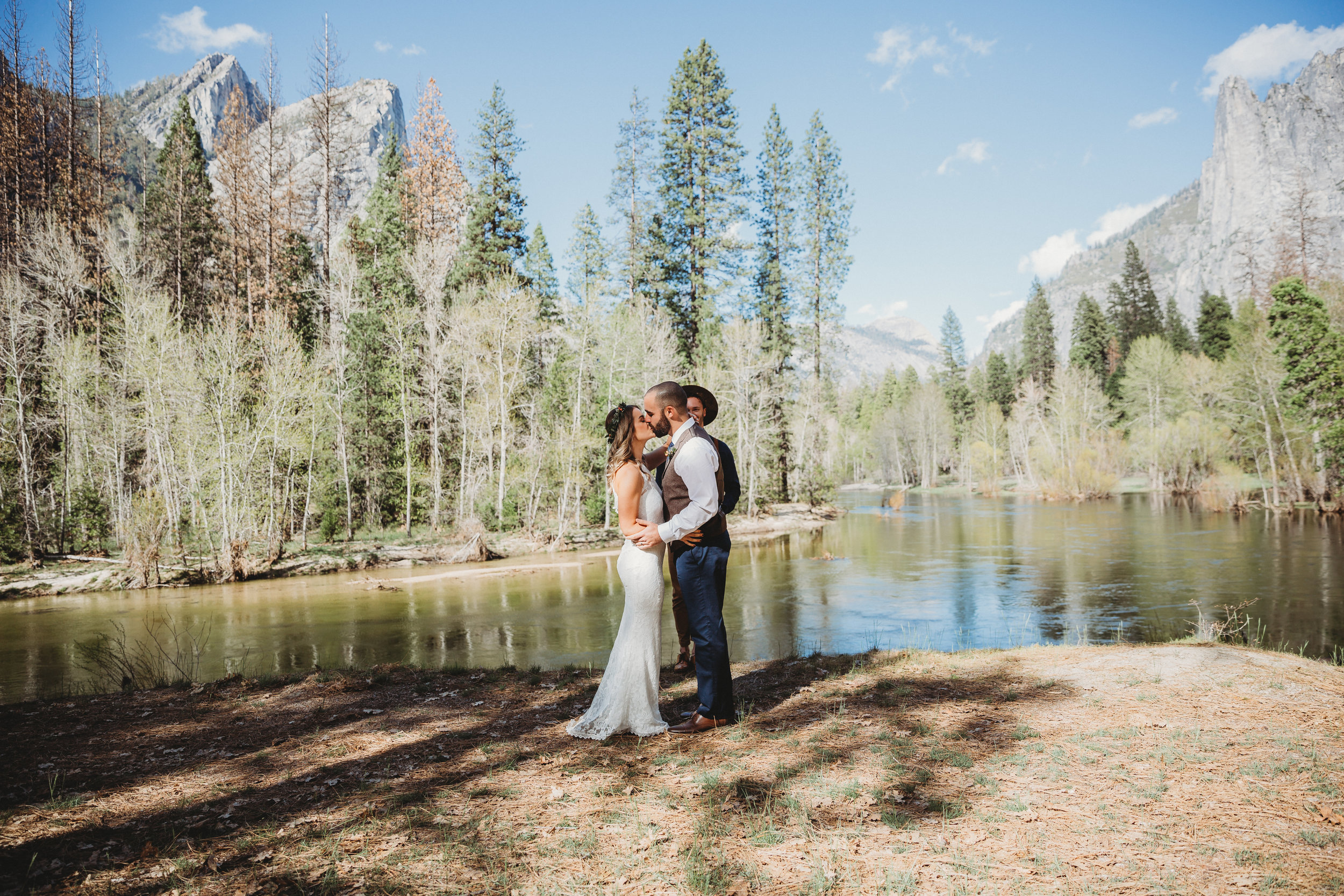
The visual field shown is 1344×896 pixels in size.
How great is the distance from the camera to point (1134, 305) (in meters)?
70.9

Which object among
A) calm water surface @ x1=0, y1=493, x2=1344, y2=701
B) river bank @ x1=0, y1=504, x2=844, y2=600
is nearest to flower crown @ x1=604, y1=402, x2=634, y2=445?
calm water surface @ x1=0, y1=493, x2=1344, y2=701

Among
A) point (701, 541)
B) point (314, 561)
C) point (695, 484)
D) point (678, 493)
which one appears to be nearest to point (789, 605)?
point (701, 541)

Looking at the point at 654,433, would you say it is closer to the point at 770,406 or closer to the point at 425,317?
the point at 425,317

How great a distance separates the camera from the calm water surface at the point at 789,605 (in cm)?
1156

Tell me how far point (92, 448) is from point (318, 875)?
→ 2828cm

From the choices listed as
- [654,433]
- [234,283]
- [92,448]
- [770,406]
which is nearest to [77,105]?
[234,283]

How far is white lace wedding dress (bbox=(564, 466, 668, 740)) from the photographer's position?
4688 millimetres

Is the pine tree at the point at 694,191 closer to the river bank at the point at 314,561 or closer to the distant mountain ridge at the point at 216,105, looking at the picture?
the river bank at the point at 314,561

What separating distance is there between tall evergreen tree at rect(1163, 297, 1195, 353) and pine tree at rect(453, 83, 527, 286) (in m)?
58.6

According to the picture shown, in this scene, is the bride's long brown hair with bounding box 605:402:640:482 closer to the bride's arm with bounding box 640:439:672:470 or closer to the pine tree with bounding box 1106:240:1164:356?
the bride's arm with bounding box 640:439:672:470

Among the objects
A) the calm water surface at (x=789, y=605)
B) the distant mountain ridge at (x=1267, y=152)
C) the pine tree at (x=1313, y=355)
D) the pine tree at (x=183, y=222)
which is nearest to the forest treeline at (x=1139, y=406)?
the pine tree at (x=1313, y=355)

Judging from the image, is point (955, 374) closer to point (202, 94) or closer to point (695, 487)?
point (695, 487)

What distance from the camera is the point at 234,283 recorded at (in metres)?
32.3

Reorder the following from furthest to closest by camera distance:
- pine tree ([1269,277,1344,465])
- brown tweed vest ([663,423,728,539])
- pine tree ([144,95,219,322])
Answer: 1. pine tree ([144,95,219,322])
2. pine tree ([1269,277,1344,465])
3. brown tweed vest ([663,423,728,539])
